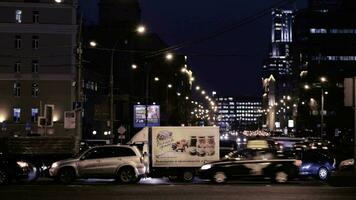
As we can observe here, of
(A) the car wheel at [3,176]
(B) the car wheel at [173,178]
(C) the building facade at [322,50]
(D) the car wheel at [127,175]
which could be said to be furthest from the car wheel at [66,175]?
(C) the building facade at [322,50]

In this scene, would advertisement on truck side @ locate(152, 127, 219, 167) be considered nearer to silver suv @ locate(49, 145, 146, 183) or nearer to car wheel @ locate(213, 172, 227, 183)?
car wheel @ locate(213, 172, 227, 183)

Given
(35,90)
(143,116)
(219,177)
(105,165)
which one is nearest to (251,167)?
(219,177)

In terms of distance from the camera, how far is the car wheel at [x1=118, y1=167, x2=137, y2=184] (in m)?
27.3

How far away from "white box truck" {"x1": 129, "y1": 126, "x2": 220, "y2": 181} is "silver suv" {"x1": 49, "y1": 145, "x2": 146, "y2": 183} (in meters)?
1.66

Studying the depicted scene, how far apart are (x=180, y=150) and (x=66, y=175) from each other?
521cm

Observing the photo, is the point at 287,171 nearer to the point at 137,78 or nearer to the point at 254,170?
the point at 254,170

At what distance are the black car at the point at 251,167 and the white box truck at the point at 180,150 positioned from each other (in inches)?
53.0

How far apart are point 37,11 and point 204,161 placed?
4929 cm

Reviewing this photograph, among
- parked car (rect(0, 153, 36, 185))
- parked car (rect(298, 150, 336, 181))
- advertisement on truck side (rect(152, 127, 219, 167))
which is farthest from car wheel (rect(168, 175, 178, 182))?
parked car (rect(0, 153, 36, 185))

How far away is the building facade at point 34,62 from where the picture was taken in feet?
241

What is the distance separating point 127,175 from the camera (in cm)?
2734

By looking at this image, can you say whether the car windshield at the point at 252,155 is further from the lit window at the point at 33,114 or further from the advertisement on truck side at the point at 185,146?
the lit window at the point at 33,114

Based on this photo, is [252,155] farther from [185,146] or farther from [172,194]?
[172,194]

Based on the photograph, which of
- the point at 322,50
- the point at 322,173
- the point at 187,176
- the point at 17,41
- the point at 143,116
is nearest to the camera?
the point at 187,176
